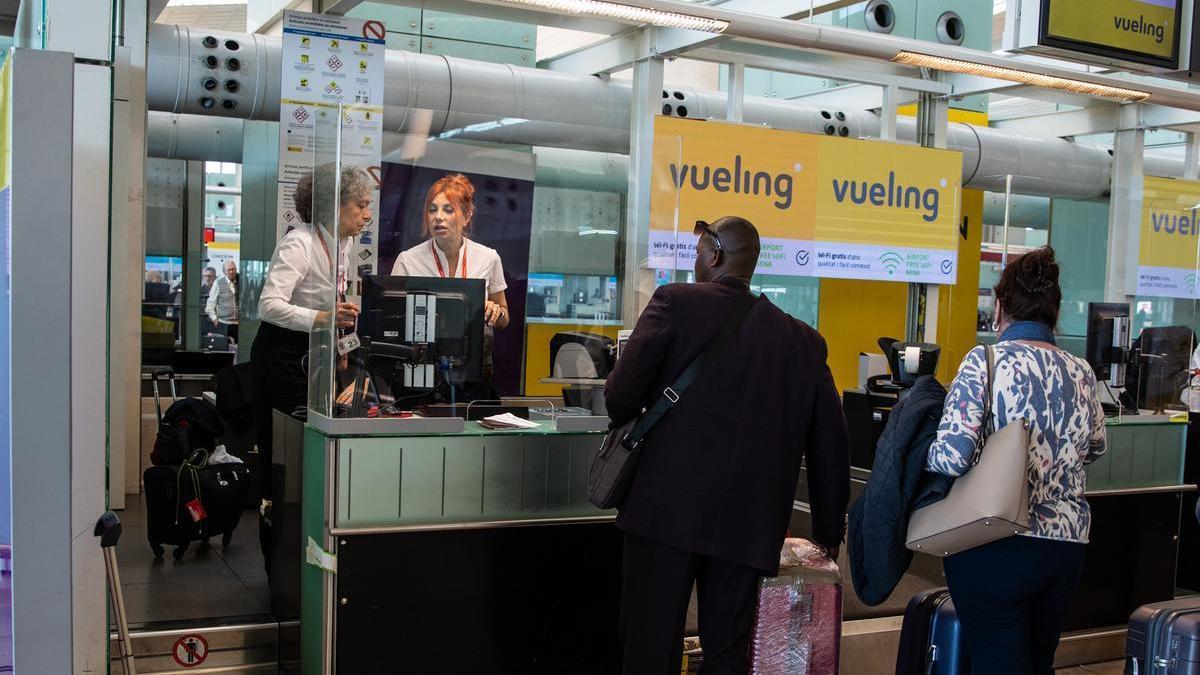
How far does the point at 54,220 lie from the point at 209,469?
3.75m

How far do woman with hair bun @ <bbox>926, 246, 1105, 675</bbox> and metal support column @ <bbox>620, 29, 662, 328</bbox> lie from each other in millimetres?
2900

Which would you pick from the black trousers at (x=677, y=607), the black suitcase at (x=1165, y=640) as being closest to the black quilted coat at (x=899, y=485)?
the black trousers at (x=677, y=607)

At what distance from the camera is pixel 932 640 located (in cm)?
363

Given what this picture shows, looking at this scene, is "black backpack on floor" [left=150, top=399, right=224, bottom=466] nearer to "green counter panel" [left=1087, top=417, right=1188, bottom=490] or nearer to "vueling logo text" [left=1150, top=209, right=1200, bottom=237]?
"green counter panel" [left=1087, top=417, right=1188, bottom=490]

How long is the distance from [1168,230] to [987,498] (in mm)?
4178

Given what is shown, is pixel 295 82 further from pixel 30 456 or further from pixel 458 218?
pixel 30 456

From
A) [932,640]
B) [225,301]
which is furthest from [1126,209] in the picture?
[225,301]

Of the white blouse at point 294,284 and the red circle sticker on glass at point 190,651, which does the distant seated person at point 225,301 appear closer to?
the white blouse at point 294,284

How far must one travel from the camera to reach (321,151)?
371 cm

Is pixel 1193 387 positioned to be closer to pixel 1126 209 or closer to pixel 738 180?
pixel 1126 209

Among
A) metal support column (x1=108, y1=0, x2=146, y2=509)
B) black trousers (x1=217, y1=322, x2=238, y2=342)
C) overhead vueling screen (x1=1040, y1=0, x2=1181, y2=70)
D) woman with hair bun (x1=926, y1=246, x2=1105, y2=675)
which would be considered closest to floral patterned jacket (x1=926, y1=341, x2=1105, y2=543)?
woman with hair bun (x1=926, y1=246, x2=1105, y2=675)

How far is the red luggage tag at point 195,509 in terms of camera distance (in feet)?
16.9

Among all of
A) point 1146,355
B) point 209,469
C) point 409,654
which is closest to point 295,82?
point 209,469

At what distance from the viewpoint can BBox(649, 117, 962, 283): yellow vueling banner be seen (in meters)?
5.71
